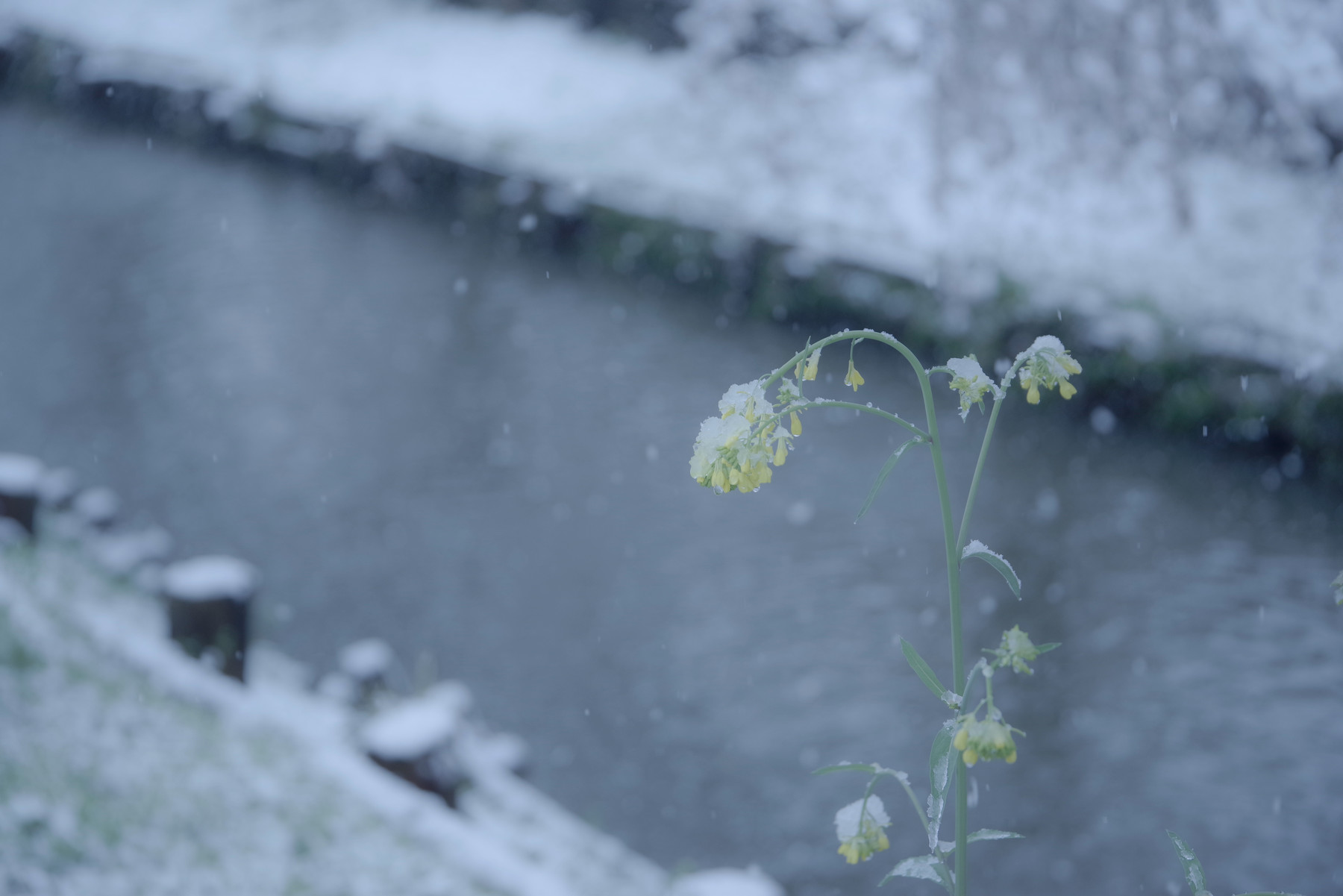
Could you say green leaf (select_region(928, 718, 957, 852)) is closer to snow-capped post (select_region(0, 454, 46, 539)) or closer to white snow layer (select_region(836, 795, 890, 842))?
white snow layer (select_region(836, 795, 890, 842))

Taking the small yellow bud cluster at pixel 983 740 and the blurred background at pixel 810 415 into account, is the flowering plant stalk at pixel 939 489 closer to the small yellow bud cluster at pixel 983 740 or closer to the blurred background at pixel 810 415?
the small yellow bud cluster at pixel 983 740

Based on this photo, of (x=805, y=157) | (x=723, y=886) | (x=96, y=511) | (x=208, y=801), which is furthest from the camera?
(x=805, y=157)

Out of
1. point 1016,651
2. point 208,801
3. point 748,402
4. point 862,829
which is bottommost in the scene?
point 208,801

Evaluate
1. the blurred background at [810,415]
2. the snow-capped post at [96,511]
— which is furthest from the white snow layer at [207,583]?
the snow-capped post at [96,511]

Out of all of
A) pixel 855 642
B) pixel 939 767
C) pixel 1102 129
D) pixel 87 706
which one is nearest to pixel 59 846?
pixel 87 706

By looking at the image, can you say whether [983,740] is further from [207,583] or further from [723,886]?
[207,583]

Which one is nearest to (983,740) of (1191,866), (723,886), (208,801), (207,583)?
(1191,866)
